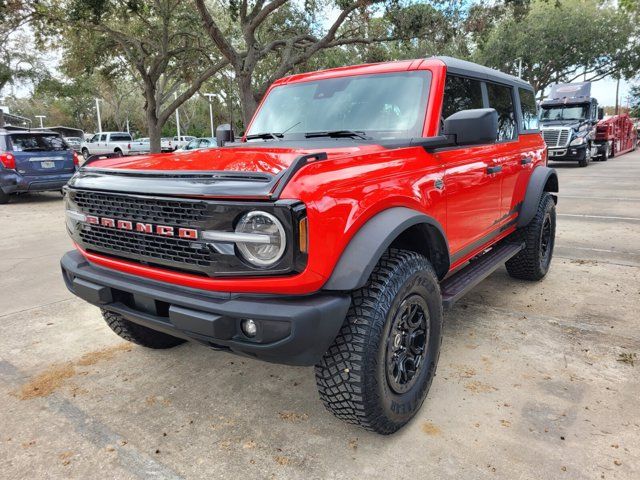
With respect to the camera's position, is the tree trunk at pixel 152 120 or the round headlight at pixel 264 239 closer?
the round headlight at pixel 264 239

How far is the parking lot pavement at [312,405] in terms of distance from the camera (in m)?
2.26

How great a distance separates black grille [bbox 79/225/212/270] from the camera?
214 centimetres

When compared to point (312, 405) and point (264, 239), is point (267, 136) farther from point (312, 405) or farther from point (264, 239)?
Answer: point (312, 405)

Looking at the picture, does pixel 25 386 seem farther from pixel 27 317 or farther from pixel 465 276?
pixel 465 276

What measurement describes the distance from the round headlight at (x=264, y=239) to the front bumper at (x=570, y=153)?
18.5 meters

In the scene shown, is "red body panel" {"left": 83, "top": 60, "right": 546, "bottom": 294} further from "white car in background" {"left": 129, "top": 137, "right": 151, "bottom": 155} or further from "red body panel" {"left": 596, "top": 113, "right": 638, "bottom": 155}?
"white car in background" {"left": 129, "top": 137, "right": 151, "bottom": 155}

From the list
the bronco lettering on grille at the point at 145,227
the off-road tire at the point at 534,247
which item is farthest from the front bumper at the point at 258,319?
the off-road tire at the point at 534,247

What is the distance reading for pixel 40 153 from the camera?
10.5 metres

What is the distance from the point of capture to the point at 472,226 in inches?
132

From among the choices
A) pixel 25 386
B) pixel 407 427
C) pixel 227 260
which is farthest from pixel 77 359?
pixel 407 427

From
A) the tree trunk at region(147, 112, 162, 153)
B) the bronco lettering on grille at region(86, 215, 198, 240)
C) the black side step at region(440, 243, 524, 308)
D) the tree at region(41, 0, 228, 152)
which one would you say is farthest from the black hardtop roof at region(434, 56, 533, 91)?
the tree trunk at region(147, 112, 162, 153)

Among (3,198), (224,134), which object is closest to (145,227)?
(224,134)

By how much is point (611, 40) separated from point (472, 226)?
33387 mm

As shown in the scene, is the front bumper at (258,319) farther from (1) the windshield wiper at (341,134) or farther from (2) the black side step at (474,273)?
(1) the windshield wiper at (341,134)
